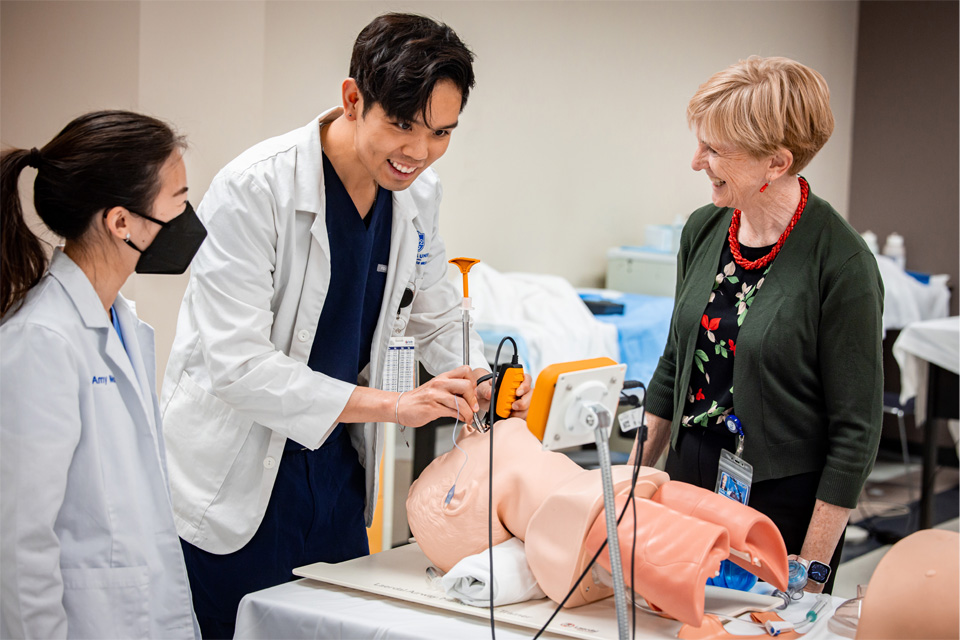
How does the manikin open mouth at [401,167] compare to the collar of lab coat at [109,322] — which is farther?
the manikin open mouth at [401,167]

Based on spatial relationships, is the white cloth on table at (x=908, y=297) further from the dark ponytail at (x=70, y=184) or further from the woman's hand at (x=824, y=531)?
the dark ponytail at (x=70, y=184)

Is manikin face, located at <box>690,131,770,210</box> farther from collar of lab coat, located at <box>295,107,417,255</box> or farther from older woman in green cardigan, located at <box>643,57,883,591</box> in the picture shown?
collar of lab coat, located at <box>295,107,417,255</box>

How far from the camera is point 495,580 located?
1.30 metres

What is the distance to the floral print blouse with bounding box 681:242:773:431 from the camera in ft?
5.15

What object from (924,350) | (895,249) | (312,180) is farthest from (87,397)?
(895,249)

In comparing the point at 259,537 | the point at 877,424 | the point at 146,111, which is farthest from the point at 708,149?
the point at 146,111

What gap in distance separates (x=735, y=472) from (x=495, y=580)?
497mm

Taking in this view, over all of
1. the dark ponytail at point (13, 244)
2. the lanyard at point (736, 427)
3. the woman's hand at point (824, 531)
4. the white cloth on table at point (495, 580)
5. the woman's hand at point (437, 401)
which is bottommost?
the white cloth on table at point (495, 580)

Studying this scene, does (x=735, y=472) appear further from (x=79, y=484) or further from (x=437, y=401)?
(x=79, y=484)

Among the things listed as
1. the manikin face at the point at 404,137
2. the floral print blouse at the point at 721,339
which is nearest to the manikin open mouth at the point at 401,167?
the manikin face at the point at 404,137

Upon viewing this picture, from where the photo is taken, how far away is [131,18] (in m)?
2.46

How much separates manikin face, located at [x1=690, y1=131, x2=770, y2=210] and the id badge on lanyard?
381 mm

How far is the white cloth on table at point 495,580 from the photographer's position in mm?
1293

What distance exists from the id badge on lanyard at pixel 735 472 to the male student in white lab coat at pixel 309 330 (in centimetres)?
37
